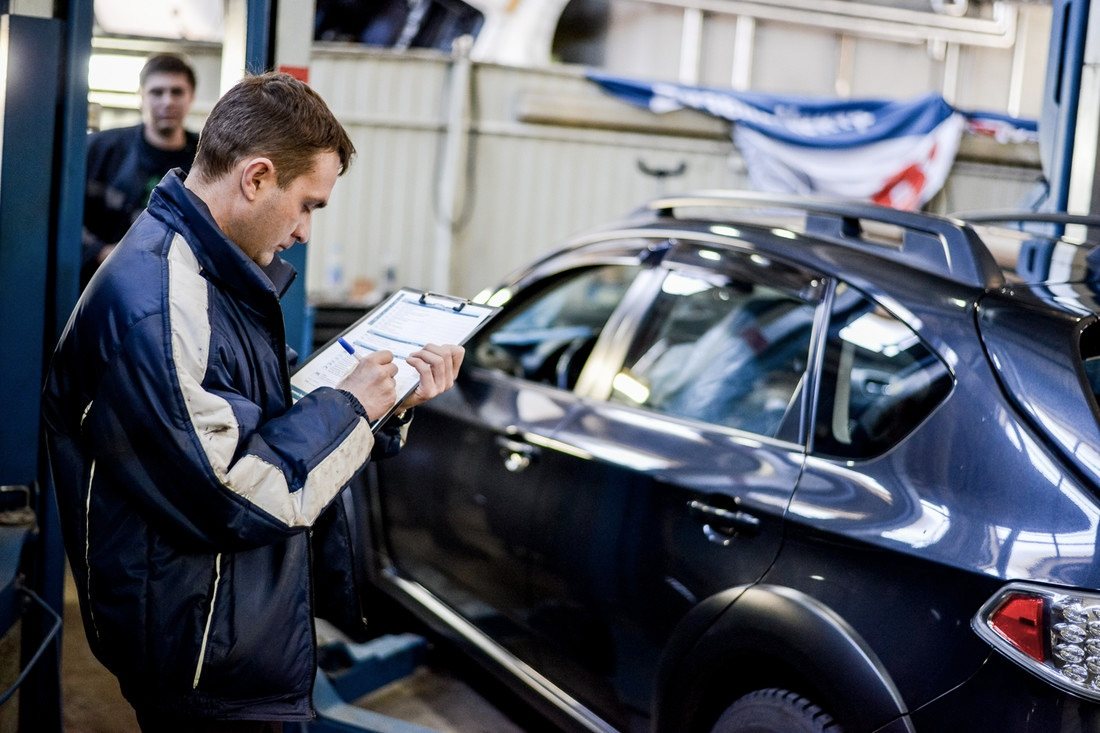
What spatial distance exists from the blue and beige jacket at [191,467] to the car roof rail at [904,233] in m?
1.35

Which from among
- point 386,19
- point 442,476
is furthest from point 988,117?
point 442,476

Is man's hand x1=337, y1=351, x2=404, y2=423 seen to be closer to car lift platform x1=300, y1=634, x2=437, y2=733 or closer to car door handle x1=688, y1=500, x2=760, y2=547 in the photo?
car door handle x1=688, y1=500, x2=760, y2=547

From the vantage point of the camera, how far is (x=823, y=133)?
9.64 m

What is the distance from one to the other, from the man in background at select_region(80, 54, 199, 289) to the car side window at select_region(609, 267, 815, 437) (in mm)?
2310

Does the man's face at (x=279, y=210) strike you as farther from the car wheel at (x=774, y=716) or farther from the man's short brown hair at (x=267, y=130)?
the car wheel at (x=774, y=716)

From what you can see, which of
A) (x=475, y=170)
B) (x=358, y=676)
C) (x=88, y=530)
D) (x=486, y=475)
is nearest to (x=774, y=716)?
(x=486, y=475)

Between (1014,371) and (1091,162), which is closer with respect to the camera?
(1014,371)

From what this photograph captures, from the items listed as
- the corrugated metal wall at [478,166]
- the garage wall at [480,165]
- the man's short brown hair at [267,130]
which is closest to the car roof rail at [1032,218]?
the man's short brown hair at [267,130]

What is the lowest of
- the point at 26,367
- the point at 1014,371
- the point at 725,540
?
the point at 725,540

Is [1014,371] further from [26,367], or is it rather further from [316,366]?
[26,367]

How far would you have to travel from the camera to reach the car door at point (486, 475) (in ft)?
9.80

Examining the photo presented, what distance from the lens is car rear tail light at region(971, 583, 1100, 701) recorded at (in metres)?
1.75

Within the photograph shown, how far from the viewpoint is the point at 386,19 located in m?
11.0

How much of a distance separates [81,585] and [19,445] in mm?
1134
